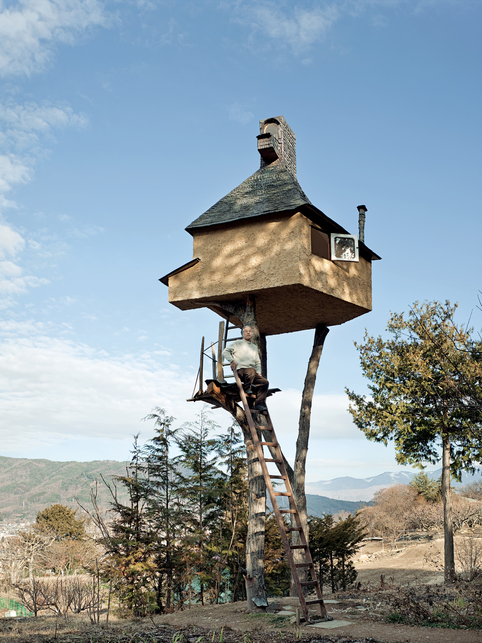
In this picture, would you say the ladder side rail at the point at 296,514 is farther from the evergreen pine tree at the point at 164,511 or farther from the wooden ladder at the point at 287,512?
the evergreen pine tree at the point at 164,511

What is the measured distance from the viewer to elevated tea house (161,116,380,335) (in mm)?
11188

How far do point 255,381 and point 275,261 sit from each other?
243cm

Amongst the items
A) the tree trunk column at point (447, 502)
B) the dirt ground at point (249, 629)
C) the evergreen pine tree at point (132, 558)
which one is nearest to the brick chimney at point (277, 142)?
the evergreen pine tree at point (132, 558)

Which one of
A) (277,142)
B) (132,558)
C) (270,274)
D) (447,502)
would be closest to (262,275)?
(270,274)

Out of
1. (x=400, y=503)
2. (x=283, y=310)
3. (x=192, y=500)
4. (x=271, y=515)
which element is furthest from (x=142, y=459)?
(x=400, y=503)

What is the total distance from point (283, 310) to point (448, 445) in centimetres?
816

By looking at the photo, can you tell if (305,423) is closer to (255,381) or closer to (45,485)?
(255,381)

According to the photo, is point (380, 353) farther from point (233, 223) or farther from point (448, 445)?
point (233, 223)

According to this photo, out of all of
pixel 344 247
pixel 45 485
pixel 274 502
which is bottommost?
pixel 45 485

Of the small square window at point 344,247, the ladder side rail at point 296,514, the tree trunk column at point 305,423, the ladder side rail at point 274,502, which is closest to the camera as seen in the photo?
the ladder side rail at point 274,502

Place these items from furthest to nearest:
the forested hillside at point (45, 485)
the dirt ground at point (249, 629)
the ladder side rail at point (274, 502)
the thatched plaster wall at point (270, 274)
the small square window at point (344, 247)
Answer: the forested hillside at point (45, 485)
the small square window at point (344, 247)
the thatched plaster wall at point (270, 274)
the ladder side rail at point (274, 502)
the dirt ground at point (249, 629)

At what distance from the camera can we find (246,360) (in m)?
10.7

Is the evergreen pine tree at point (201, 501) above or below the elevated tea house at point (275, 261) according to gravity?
below

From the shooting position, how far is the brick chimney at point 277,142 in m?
14.0
